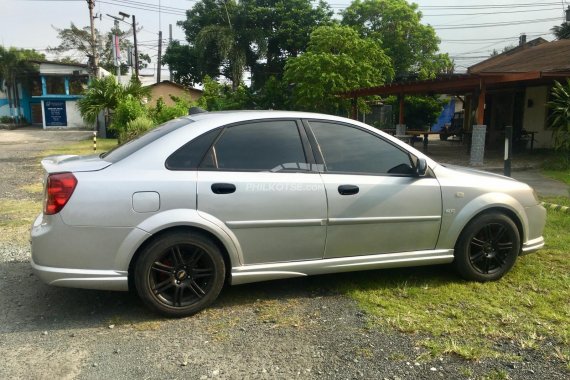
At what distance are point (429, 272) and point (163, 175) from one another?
273 cm

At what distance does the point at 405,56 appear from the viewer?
111 feet

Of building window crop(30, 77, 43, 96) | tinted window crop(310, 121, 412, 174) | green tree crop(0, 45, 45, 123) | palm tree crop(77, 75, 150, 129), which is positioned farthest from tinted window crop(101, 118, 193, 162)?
building window crop(30, 77, 43, 96)

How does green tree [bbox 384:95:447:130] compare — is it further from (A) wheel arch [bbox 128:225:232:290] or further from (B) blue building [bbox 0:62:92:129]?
(A) wheel arch [bbox 128:225:232:290]

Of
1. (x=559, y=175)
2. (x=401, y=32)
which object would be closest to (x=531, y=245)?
(x=559, y=175)

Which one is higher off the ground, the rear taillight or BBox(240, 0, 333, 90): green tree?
BBox(240, 0, 333, 90): green tree

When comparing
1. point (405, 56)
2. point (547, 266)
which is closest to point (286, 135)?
point (547, 266)

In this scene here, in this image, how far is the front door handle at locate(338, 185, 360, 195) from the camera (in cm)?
404

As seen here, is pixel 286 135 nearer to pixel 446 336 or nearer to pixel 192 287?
pixel 192 287

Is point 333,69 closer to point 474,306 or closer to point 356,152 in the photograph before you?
point 356,152

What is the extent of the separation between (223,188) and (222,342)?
1.10 metres

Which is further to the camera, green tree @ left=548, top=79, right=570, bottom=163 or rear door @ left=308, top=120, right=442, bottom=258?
green tree @ left=548, top=79, right=570, bottom=163

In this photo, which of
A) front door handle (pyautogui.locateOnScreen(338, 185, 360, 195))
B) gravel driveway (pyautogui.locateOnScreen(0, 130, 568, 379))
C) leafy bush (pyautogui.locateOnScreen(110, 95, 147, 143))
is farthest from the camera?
leafy bush (pyautogui.locateOnScreen(110, 95, 147, 143))

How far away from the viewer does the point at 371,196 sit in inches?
162

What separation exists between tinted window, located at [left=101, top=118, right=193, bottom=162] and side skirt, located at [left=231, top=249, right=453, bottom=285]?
3.95 ft
